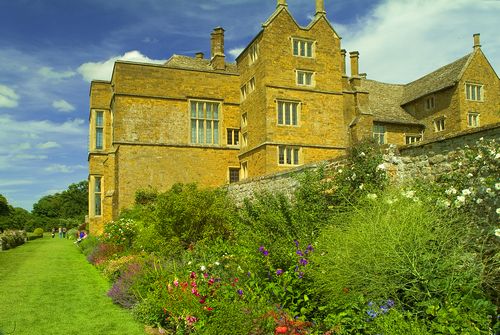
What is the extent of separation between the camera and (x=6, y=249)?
24109mm

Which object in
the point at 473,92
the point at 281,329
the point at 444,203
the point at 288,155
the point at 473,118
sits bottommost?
the point at 281,329

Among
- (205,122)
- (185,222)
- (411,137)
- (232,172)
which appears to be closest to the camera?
(185,222)

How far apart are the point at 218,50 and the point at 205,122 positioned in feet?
18.0

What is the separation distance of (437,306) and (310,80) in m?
20.6

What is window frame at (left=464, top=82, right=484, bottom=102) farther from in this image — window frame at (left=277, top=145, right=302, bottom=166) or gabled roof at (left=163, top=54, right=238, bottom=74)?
gabled roof at (left=163, top=54, right=238, bottom=74)

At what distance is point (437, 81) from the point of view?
3219 centimetres

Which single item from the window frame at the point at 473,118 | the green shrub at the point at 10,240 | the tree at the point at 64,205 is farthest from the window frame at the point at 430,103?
the tree at the point at 64,205

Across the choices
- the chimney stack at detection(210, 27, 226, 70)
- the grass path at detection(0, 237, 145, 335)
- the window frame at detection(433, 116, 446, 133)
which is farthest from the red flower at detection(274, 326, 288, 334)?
the window frame at detection(433, 116, 446, 133)

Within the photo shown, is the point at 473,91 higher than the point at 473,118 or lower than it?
higher

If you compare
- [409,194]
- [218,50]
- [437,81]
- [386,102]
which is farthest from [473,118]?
[409,194]

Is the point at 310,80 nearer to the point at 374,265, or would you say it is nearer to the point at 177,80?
the point at 177,80

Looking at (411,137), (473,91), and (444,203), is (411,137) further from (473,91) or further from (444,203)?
(444,203)

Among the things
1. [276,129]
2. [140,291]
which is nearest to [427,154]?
[140,291]

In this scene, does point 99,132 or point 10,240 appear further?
point 99,132
